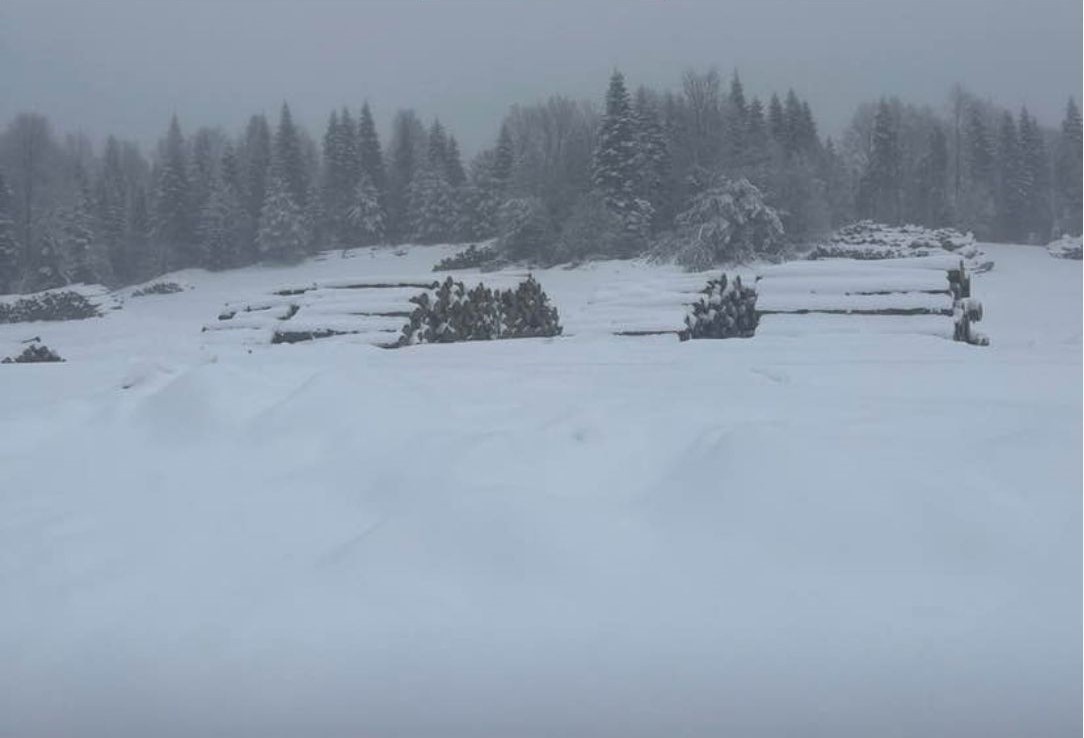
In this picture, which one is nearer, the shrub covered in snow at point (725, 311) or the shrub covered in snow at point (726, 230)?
the shrub covered in snow at point (725, 311)

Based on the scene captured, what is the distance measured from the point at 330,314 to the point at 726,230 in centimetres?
1550

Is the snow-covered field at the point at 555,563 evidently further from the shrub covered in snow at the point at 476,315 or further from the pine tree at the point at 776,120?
the pine tree at the point at 776,120

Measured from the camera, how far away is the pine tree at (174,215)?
29.3 meters

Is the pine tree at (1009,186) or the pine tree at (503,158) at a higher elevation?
the pine tree at (503,158)

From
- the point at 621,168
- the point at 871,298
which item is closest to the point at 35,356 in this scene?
the point at 871,298

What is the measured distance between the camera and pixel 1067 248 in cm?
2791

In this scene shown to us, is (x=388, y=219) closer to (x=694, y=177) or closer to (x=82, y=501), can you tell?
(x=694, y=177)

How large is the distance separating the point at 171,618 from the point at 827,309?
22.5ft

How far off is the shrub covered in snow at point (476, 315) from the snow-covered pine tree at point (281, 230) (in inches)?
819

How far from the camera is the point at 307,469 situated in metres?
3.32

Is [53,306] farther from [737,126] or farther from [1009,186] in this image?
[1009,186]

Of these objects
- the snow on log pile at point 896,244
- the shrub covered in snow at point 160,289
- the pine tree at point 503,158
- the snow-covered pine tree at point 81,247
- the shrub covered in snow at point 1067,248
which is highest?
the pine tree at point 503,158

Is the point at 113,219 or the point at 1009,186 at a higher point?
the point at 113,219

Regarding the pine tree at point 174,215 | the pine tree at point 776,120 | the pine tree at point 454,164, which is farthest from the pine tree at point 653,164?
the pine tree at point 174,215
